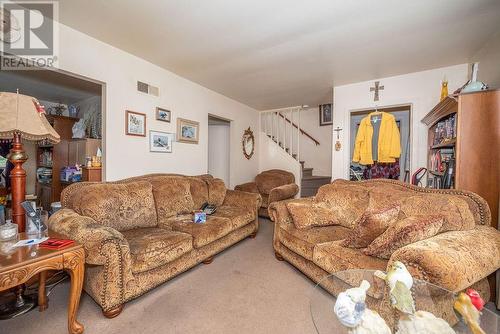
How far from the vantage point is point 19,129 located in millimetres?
1366

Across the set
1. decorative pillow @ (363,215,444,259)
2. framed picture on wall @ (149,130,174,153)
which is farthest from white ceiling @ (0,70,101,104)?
decorative pillow @ (363,215,444,259)

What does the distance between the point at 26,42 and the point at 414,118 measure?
4.72 metres

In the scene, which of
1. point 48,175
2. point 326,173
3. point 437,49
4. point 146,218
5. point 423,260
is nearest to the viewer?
point 423,260

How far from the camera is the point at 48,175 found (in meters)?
3.85

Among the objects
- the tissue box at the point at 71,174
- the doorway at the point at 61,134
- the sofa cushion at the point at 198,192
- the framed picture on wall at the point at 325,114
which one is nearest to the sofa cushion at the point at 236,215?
the sofa cushion at the point at 198,192

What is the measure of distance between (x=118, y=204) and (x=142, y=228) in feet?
1.18

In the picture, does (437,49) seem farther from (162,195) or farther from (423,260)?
(162,195)

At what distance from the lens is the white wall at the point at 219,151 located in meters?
4.86

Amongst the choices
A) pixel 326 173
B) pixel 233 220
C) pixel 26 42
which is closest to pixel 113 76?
pixel 26 42

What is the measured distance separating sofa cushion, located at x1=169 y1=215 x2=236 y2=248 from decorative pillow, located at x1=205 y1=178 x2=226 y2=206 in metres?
0.59

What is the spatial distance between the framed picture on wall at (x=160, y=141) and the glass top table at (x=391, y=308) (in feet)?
8.73

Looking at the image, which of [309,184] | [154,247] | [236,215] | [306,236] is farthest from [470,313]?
[309,184]
